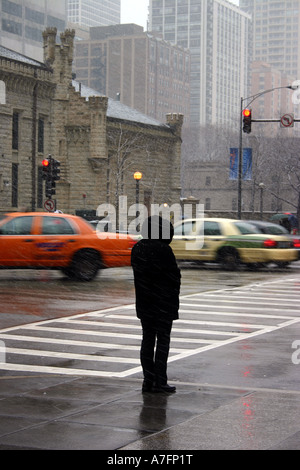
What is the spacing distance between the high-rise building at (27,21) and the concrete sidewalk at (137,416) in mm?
124479

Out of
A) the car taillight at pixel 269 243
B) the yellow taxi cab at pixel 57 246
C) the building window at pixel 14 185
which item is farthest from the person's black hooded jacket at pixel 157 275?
the building window at pixel 14 185

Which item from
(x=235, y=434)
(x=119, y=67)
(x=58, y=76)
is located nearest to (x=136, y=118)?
(x=58, y=76)

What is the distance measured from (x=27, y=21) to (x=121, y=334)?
128m

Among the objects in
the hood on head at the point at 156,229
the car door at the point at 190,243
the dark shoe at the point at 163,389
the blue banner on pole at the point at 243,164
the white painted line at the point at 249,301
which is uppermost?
the blue banner on pole at the point at 243,164

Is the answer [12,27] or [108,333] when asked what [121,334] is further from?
[12,27]

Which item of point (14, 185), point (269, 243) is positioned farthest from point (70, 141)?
point (269, 243)

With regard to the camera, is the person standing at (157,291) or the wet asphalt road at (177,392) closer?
the wet asphalt road at (177,392)

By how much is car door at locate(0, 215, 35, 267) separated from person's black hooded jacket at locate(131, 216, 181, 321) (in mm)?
12297

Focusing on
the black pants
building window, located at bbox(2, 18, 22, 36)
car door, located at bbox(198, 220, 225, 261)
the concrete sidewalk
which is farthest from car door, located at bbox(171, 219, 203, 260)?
building window, located at bbox(2, 18, 22, 36)

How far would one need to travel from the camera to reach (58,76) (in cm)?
5331

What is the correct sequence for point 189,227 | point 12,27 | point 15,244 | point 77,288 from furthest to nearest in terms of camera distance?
1. point 12,27
2. point 189,227
3. point 15,244
4. point 77,288

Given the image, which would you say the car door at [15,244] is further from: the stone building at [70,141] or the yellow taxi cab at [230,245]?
the stone building at [70,141]

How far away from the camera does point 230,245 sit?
24.5m

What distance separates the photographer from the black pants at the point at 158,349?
26.3 feet
